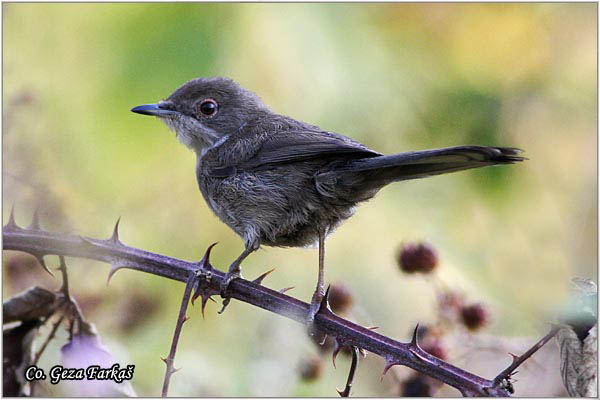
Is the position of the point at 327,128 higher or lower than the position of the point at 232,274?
higher

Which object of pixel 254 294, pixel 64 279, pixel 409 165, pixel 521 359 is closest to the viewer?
pixel 521 359

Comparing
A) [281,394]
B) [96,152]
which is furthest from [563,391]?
[96,152]

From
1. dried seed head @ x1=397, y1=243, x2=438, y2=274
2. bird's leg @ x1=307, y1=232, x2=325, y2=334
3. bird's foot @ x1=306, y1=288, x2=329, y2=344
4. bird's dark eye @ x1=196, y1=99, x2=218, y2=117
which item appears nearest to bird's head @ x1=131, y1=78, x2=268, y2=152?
bird's dark eye @ x1=196, y1=99, x2=218, y2=117

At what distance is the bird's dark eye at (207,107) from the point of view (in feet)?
16.3

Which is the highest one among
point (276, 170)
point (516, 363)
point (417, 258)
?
point (276, 170)

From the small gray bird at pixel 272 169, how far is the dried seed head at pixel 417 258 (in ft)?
1.24

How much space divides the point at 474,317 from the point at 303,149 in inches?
52.3

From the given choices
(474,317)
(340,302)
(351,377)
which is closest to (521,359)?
(351,377)

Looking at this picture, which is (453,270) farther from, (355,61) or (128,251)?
(128,251)

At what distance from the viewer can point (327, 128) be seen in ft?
16.8

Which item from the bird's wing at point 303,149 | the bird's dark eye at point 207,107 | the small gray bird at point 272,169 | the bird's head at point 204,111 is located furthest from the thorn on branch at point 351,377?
the bird's dark eye at point 207,107

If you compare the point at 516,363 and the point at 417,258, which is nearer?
the point at 516,363

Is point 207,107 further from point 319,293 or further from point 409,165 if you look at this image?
point 409,165

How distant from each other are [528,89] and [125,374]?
12.0 ft
